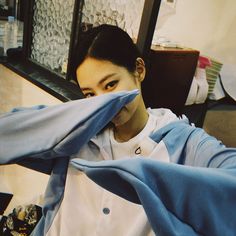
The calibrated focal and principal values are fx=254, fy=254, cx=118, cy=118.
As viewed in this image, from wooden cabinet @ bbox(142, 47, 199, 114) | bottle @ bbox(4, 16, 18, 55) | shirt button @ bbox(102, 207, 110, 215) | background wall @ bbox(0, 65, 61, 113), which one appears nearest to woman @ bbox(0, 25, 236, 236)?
shirt button @ bbox(102, 207, 110, 215)

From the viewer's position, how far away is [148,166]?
13.0 inches

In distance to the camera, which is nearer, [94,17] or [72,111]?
[72,111]

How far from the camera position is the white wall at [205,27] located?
199cm

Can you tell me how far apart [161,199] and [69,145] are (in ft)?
1.05

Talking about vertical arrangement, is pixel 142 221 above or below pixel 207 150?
below

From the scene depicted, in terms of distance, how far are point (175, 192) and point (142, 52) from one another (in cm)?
76

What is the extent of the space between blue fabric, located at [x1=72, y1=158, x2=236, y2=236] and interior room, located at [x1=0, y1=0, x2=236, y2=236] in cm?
74

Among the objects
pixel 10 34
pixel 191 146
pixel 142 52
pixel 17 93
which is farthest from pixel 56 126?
pixel 10 34

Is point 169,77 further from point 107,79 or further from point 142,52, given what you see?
point 107,79

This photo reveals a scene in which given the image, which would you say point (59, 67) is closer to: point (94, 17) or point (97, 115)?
point (94, 17)

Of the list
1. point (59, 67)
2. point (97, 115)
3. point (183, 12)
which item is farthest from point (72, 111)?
point (183, 12)

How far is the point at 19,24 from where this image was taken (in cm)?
182

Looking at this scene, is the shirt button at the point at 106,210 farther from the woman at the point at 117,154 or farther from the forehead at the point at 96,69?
the forehead at the point at 96,69

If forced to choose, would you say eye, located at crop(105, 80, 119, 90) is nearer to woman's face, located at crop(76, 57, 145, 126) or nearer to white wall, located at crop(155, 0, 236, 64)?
woman's face, located at crop(76, 57, 145, 126)
